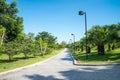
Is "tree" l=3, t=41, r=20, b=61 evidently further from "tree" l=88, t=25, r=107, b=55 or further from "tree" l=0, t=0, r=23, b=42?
"tree" l=88, t=25, r=107, b=55

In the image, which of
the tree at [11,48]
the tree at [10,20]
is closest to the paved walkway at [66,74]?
the tree at [10,20]

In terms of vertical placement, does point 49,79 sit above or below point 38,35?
below

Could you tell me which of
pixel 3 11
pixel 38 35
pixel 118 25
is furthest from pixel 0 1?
pixel 38 35

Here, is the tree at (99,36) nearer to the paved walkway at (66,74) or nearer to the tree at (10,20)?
the tree at (10,20)

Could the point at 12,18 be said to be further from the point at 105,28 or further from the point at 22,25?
the point at 105,28

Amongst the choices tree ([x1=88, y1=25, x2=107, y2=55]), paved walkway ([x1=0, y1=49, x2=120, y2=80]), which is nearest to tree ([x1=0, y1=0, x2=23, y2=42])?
paved walkway ([x1=0, y1=49, x2=120, y2=80])

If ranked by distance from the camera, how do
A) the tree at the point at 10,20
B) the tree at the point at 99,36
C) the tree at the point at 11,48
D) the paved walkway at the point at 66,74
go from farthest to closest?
the tree at the point at 99,36, the tree at the point at 11,48, the tree at the point at 10,20, the paved walkway at the point at 66,74

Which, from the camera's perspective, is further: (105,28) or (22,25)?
(105,28)

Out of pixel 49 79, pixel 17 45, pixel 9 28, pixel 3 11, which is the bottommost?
pixel 49 79

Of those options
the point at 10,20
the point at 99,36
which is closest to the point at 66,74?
the point at 10,20

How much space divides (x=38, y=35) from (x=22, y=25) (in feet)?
269

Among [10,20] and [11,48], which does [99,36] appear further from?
[10,20]

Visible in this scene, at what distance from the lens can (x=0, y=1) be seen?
3381 centimetres

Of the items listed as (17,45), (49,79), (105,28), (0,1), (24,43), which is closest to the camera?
(49,79)
